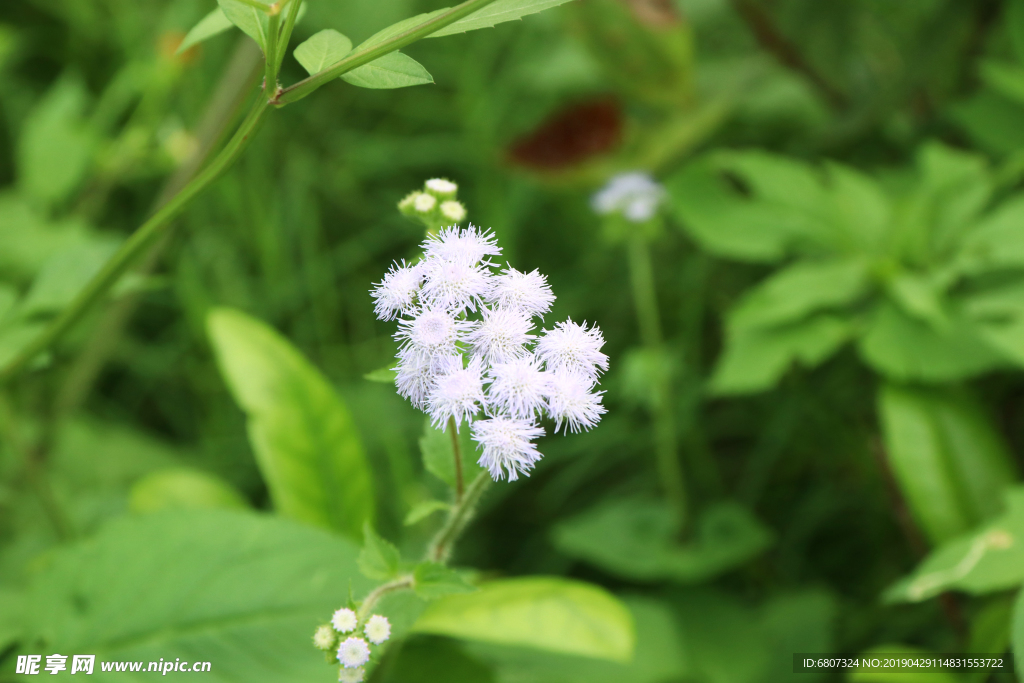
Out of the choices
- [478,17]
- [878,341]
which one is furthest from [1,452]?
[878,341]

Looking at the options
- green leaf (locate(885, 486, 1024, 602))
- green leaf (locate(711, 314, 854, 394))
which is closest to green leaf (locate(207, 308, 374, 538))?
green leaf (locate(711, 314, 854, 394))

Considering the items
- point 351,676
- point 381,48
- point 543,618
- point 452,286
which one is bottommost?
point 351,676

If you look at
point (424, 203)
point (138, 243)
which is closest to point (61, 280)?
point (138, 243)

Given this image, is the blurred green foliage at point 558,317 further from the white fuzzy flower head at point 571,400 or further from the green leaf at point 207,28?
the white fuzzy flower head at point 571,400

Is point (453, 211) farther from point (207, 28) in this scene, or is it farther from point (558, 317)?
point (558, 317)

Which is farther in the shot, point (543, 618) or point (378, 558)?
point (543, 618)

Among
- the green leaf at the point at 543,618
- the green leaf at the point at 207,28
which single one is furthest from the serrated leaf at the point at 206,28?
the green leaf at the point at 543,618

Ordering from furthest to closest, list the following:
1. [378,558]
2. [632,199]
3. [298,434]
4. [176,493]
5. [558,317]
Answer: [558,317] → [632,199] → [176,493] → [298,434] → [378,558]

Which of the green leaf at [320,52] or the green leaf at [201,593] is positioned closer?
the green leaf at [320,52]
